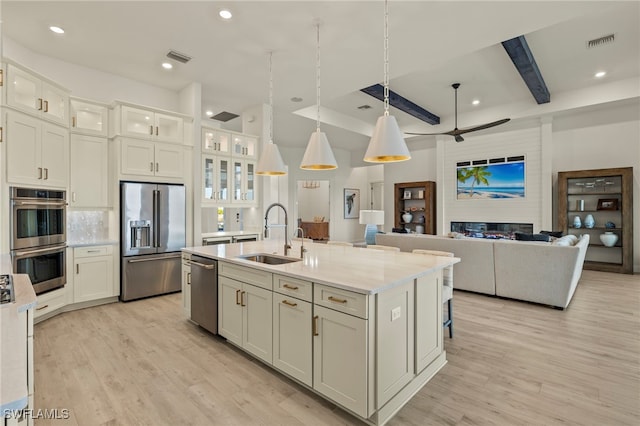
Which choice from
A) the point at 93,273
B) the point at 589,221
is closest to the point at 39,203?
the point at 93,273

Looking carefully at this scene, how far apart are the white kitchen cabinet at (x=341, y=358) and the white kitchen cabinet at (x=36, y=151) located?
137 inches

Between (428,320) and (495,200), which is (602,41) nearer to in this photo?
(495,200)

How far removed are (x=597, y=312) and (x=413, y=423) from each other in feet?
11.0

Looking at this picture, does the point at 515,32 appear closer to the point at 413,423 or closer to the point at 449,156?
the point at 413,423

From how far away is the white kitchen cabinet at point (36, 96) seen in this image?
3.17 m

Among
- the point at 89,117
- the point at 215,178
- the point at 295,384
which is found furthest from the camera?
the point at 215,178

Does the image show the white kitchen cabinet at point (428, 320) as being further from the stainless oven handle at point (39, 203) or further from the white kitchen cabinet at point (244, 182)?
the white kitchen cabinet at point (244, 182)

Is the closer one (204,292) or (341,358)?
(341,358)

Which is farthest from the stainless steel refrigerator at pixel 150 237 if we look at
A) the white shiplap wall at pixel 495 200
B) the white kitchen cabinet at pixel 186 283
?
the white shiplap wall at pixel 495 200

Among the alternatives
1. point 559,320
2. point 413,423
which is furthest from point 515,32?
point 413,423

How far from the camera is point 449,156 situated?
26.7ft

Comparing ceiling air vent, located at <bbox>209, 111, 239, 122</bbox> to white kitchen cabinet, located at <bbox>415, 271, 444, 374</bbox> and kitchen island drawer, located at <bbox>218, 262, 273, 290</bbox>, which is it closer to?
kitchen island drawer, located at <bbox>218, 262, 273, 290</bbox>

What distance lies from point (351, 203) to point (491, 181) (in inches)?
180

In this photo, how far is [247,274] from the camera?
8.47ft
